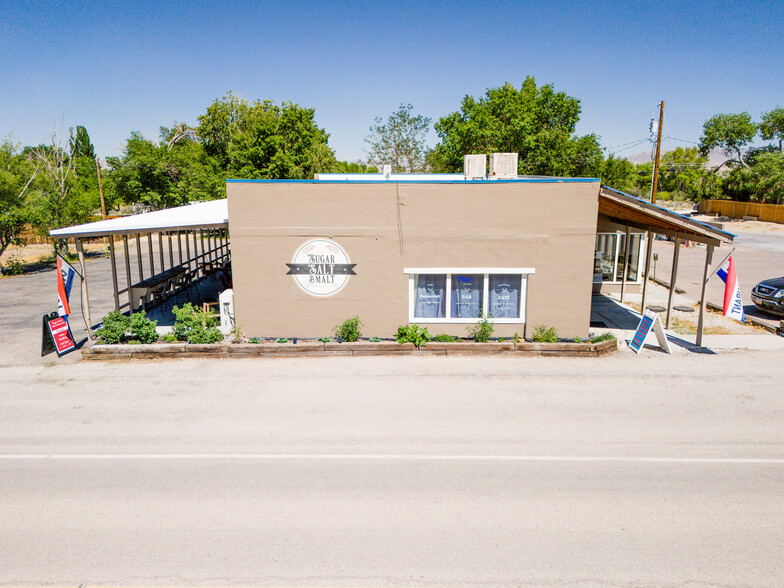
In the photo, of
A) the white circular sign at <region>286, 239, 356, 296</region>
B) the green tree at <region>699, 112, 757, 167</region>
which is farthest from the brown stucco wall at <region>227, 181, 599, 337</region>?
the green tree at <region>699, 112, 757, 167</region>

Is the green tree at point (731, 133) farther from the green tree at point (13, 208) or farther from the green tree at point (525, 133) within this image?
the green tree at point (13, 208)

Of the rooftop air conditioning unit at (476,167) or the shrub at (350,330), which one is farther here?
the rooftop air conditioning unit at (476,167)

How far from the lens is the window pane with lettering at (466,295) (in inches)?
497

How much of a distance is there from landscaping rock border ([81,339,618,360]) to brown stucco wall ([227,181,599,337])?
0.76 meters

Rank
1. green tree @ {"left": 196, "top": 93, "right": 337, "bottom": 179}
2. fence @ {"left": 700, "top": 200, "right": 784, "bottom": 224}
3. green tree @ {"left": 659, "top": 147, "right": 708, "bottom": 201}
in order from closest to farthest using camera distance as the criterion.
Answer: green tree @ {"left": 196, "top": 93, "right": 337, "bottom": 179}
fence @ {"left": 700, "top": 200, "right": 784, "bottom": 224}
green tree @ {"left": 659, "top": 147, "right": 708, "bottom": 201}

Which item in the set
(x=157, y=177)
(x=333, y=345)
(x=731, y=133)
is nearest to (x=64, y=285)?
(x=333, y=345)

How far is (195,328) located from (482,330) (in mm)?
6956

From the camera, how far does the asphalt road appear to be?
5.31m

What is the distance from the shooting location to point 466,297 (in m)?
12.7

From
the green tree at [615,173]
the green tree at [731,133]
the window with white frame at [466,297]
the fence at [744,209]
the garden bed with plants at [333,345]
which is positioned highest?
the green tree at [731,133]

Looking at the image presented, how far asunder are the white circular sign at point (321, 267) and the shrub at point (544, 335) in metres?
4.73

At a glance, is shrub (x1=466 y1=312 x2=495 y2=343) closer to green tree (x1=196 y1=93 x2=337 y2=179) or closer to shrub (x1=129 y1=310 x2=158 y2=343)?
shrub (x1=129 y1=310 x2=158 y2=343)

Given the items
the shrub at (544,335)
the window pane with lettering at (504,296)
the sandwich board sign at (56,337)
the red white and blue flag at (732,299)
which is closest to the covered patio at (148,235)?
the sandwich board sign at (56,337)

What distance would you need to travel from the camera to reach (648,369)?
11.2m
